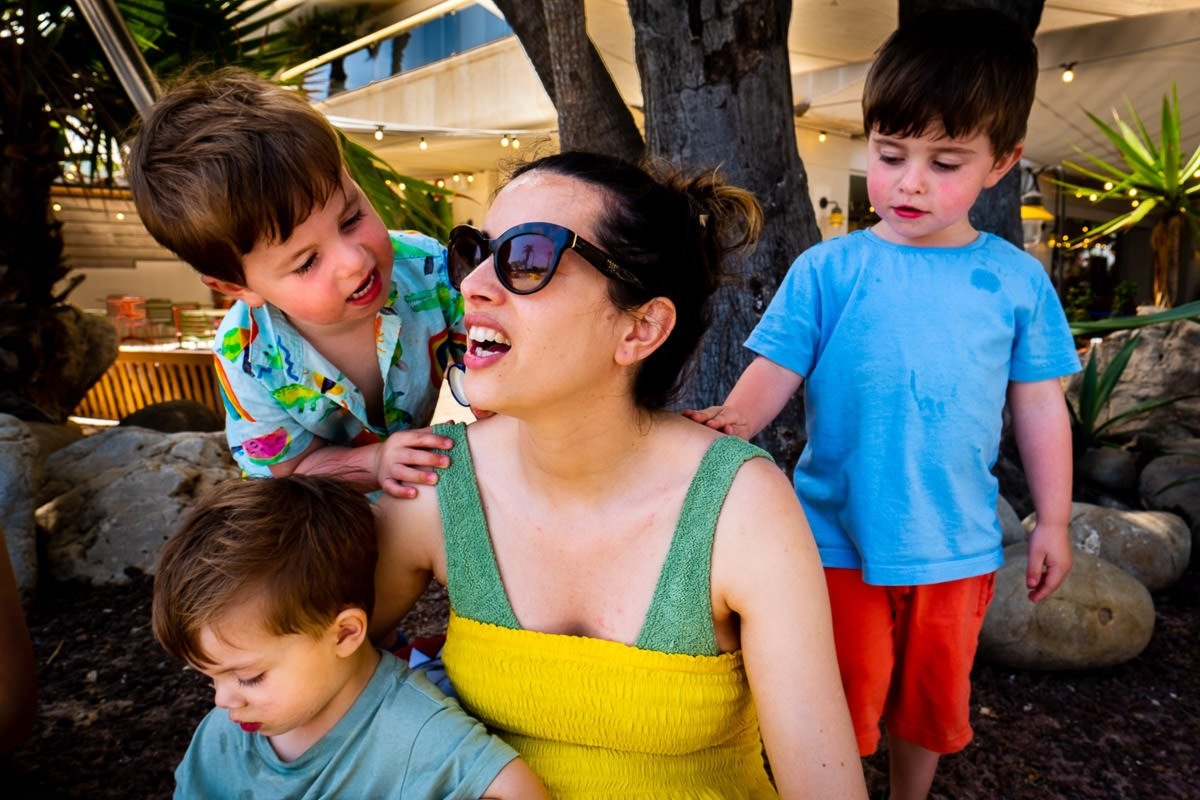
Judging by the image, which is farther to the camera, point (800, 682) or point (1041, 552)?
point (1041, 552)

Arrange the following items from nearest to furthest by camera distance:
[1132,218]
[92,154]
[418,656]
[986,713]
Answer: [418,656], [986,713], [92,154], [1132,218]

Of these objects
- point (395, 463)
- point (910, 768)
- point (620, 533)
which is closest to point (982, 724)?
point (910, 768)

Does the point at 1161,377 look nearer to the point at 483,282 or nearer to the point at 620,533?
the point at 620,533

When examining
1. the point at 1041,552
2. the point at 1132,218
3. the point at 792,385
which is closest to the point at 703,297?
the point at 792,385

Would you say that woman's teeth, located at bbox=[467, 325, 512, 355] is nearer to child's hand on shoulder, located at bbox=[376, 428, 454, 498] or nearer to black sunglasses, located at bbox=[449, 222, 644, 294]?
black sunglasses, located at bbox=[449, 222, 644, 294]

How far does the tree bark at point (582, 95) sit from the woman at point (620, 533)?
179cm

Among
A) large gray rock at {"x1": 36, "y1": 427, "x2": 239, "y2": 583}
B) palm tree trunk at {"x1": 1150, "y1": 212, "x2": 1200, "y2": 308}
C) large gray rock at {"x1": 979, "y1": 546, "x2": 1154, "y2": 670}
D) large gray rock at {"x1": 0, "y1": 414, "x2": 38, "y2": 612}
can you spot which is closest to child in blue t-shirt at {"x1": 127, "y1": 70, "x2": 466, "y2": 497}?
large gray rock at {"x1": 979, "y1": 546, "x2": 1154, "y2": 670}

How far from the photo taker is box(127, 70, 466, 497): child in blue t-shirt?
159 cm

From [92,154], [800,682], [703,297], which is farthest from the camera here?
[92,154]

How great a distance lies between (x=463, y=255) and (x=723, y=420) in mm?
613

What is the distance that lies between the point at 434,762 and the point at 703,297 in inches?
33.4

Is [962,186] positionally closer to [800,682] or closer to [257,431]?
[800,682]

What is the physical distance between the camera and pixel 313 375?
1.80 m

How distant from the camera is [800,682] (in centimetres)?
133
